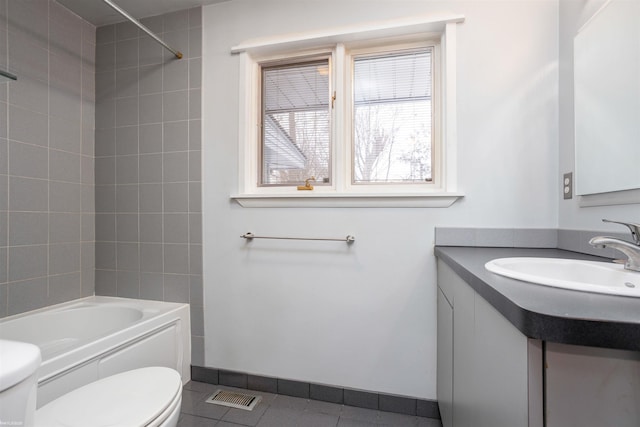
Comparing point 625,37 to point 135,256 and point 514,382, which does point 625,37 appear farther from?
point 135,256

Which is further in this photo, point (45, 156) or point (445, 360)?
point (45, 156)

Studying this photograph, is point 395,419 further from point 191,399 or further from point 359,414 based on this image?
point 191,399

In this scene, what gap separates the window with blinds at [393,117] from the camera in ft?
5.28

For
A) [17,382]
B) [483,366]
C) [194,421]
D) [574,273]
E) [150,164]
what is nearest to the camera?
[17,382]

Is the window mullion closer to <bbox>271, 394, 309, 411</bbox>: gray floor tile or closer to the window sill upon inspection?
the window sill

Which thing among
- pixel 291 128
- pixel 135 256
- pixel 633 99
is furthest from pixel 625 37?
pixel 135 256

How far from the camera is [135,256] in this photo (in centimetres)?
191

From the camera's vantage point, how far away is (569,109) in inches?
50.7

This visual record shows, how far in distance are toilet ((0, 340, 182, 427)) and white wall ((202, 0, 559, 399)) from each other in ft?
2.25

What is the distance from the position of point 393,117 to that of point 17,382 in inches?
70.0

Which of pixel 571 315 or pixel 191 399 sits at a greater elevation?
pixel 571 315

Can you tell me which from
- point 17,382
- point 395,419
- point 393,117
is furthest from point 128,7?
point 395,419

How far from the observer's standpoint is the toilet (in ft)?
2.02

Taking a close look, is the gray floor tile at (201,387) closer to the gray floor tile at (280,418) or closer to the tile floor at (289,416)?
the tile floor at (289,416)
